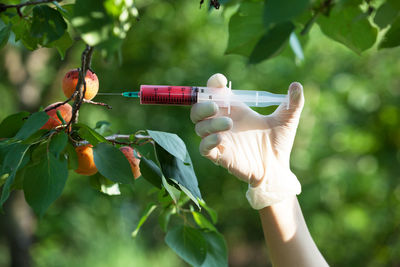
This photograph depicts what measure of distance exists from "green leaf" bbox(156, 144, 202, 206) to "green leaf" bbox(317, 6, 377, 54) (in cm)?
25

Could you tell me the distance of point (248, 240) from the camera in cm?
435

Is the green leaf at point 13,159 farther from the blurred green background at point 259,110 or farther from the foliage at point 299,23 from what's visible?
the blurred green background at point 259,110

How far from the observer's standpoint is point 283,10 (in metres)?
0.27

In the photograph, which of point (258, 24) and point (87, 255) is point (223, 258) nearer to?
point (258, 24)

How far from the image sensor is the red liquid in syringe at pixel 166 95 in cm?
69

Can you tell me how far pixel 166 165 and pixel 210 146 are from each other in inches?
6.2

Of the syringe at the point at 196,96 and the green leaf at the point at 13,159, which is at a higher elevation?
the green leaf at the point at 13,159

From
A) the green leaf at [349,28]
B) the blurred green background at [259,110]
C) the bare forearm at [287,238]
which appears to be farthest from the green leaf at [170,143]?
the blurred green background at [259,110]

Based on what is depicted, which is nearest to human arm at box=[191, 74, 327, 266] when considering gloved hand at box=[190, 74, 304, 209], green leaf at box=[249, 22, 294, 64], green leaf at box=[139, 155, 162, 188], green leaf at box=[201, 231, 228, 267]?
gloved hand at box=[190, 74, 304, 209]

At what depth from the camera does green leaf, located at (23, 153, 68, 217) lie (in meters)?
0.46

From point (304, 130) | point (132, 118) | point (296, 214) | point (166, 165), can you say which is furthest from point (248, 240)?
point (166, 165)

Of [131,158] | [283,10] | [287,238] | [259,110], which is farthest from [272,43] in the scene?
[259,110]

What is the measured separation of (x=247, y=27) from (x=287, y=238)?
571 mm

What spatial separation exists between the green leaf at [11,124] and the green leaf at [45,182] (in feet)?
0.46
